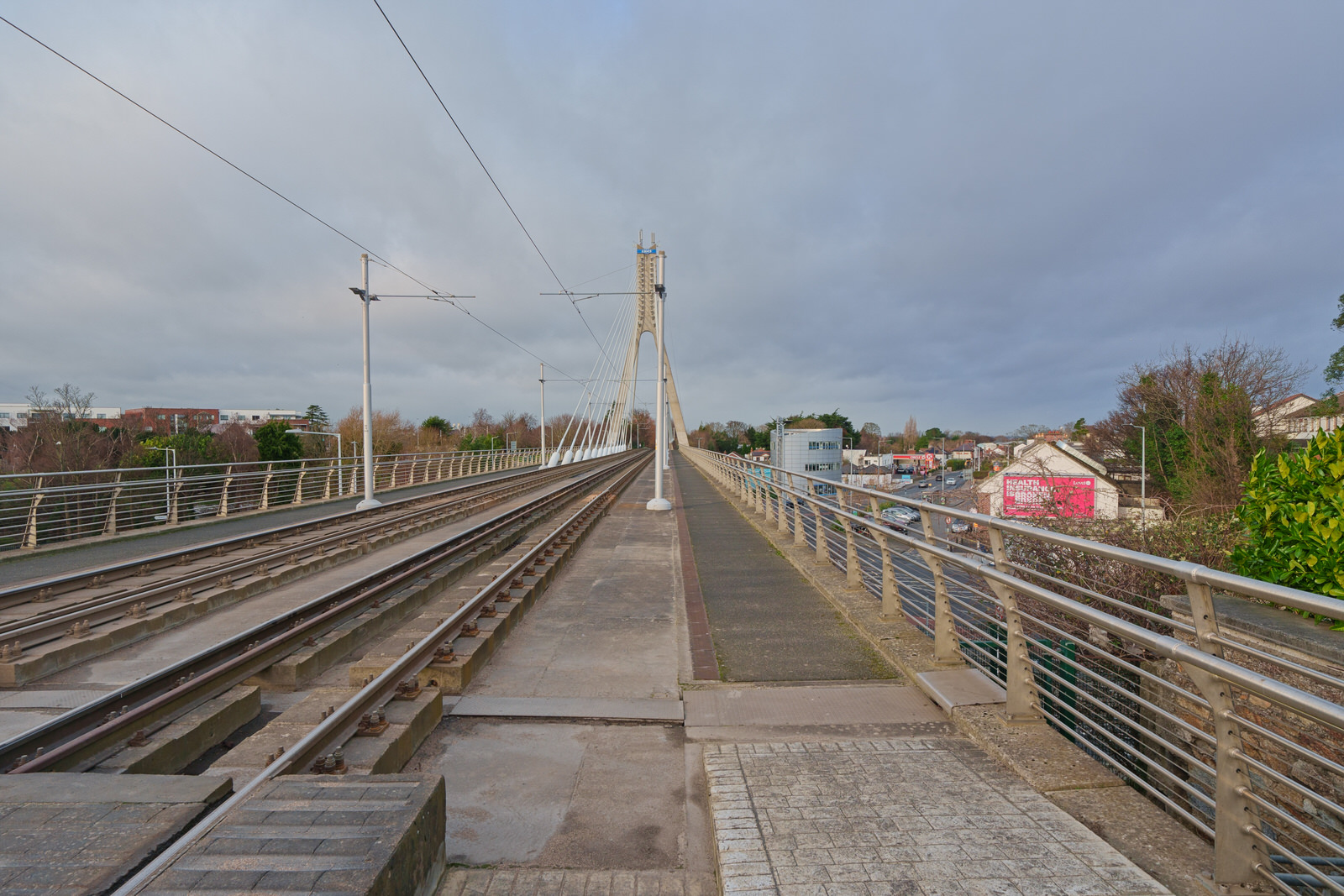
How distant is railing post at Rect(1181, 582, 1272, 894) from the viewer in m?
2.18

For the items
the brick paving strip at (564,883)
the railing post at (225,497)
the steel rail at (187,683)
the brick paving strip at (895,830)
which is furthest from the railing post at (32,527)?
the brick paving strip at (895,830)

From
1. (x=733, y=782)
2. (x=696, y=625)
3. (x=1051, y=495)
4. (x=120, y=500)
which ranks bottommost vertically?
(x=696, y=625)

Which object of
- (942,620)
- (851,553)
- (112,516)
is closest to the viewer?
(942,620)

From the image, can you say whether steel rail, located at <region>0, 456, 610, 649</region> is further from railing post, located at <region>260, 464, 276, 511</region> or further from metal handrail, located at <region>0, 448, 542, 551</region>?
railing post, located at <region>260, 464, 276, 511</region>

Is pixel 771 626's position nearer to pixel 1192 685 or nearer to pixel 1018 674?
pixel 1018 674

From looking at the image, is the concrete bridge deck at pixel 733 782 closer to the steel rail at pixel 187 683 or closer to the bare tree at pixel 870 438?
the steel rail at pixel 187 683

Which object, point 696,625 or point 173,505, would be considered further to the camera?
point 173,505

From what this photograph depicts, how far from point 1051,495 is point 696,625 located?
30.3 feet

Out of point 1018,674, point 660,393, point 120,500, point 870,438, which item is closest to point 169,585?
point 120,500

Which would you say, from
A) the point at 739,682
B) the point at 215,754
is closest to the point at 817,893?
the point at 739,682

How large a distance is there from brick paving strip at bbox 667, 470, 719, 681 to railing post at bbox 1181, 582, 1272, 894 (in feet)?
10.1

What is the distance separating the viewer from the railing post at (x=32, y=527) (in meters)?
10.5

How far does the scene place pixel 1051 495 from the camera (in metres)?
12.6

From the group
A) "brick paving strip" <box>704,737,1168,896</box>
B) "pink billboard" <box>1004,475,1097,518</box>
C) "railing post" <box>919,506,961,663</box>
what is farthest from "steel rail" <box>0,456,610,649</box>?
"pink billboard" <box>1004,475,1097,518</box>
